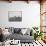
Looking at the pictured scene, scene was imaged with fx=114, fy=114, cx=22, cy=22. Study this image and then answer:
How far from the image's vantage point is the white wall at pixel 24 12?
451 centimetres

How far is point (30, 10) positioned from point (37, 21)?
52cm

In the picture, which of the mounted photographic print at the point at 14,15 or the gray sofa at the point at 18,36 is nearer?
the gray sofa at the point at 18,36

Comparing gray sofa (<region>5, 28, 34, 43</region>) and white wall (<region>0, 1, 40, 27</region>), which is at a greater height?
white wall (<region>0, 1, 40, 27</region>)

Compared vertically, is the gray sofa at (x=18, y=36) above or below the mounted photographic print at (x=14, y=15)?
below

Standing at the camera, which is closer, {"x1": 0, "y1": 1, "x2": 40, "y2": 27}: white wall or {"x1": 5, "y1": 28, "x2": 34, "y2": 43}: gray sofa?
{"x1": 5, "y1": 28, "x2": 34, "y2": 43}: gray sofa

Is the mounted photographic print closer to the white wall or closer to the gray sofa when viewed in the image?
the white wall

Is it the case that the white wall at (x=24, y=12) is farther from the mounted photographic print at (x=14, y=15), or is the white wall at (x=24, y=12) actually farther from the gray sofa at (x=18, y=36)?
the gray sofa at (x=18, y=36)

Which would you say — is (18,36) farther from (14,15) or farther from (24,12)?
(24,12)

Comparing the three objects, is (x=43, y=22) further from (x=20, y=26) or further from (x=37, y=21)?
(x=20, y=26)

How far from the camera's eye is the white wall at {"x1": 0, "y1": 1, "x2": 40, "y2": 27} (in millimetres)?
4512

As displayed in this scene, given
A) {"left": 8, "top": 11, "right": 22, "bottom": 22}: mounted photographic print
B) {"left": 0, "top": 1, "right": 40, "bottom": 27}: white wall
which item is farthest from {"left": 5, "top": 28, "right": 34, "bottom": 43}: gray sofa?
{"left": 8, "top": 11, "right": 22, "bottom": 22}: mounted photographic print

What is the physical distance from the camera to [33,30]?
438cm

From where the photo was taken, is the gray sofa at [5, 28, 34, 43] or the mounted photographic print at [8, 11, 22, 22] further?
the mounted photographic print at [8, 11, 22, 22]

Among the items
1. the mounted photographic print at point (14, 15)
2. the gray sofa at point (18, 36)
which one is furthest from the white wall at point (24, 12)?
the gray sofa at point (18, 36)
